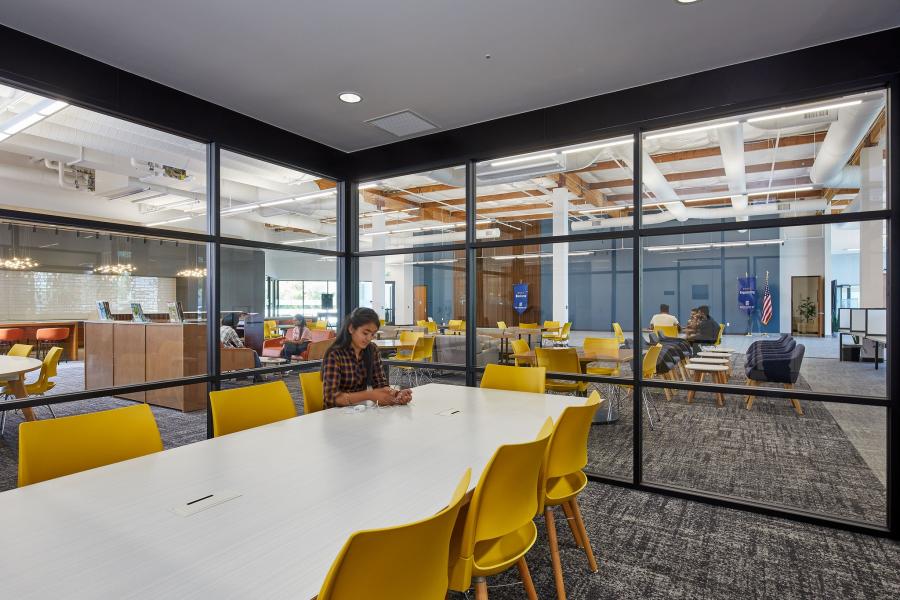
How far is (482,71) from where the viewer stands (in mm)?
3580

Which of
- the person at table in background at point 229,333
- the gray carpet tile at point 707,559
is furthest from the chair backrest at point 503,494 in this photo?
the person at table in background at point 229,333

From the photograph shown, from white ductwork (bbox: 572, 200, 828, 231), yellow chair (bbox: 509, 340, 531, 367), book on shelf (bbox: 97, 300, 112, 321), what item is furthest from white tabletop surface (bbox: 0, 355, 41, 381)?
white ductwork (bbox: 572, 200, 828, 231)

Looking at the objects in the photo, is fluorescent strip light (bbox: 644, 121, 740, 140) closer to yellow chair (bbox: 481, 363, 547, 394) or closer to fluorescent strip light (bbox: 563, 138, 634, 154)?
fluorescent strip light (bbox: 563, 138, 634, 154)

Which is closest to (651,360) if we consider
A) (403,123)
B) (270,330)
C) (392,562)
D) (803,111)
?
(803,111)

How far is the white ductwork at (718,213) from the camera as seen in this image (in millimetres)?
3389

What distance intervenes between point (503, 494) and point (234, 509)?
89cm

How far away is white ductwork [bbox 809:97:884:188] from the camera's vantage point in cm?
324

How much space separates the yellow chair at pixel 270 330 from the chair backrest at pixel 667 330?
11.9 ft

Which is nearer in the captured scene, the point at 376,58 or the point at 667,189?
the point at 376,58

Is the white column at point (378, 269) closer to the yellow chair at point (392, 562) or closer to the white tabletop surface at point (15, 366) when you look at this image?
the white tabletop surface at point (15, 366)

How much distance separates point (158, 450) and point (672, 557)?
2802 mm

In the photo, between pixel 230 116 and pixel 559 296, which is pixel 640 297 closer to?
pixel 559 296

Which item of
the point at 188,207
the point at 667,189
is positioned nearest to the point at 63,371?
the point at 188,207

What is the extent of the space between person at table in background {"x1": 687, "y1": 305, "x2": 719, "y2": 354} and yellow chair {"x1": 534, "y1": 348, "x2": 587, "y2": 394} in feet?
3.38
